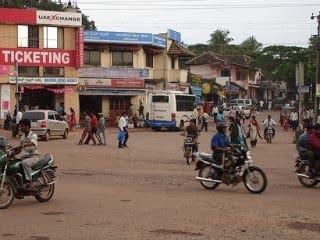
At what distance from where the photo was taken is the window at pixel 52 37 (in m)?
44.0

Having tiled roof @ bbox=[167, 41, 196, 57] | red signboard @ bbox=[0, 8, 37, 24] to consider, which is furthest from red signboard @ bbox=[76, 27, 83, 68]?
tiled roof @ bbox=[167, 41, 196, 57]

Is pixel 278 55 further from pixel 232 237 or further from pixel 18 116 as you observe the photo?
pixel 232 237

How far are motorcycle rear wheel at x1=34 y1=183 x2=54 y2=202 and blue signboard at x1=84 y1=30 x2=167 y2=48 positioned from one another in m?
37.2

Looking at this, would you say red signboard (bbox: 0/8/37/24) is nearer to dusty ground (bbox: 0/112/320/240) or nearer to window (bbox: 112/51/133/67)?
window (bbox: 112/51/133/67)

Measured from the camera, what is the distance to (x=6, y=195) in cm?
1073

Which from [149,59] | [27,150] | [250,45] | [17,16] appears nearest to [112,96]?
[149,59]

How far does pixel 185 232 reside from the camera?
8422 mm

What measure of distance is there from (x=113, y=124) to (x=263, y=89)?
58708 mm

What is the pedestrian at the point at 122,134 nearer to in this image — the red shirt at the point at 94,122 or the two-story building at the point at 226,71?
the red shirt at the point at 94,122

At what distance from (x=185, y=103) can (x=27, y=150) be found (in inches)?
1288

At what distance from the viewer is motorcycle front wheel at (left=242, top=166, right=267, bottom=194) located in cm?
1284

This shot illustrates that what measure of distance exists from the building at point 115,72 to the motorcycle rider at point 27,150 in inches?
1376

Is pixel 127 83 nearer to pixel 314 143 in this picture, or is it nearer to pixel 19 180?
pixel 314 143

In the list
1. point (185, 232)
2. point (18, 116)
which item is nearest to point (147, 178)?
point (185, 232)
